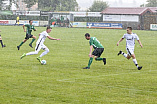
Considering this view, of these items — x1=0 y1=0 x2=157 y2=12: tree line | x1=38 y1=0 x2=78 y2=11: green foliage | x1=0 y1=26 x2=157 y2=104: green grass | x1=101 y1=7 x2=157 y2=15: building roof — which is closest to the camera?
x1=0 y1=26 x2=157 y2=104: green grass

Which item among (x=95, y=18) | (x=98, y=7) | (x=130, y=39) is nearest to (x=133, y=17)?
(x=95, y=18)

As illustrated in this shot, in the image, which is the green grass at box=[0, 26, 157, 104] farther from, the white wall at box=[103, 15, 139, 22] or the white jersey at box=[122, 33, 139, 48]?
the white wall at box=[103, 15, 139, 22]

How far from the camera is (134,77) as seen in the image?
47.3 ft

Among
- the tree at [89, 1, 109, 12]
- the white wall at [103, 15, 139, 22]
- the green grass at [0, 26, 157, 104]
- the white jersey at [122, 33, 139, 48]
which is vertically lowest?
the green grass at [0, 26, 157, 104]

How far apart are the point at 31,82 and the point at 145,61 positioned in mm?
9112

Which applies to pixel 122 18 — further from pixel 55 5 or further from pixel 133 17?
pixel 55 5

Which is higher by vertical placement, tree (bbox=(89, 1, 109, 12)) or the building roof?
tree (bbox=(89, 1, 109, 12))

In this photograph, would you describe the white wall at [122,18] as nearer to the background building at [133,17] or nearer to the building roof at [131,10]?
the background building at [133,17]

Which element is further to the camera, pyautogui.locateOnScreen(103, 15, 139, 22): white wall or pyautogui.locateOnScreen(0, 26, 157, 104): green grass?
pyautogui.locateOnScreen(103, 15, 139, 22): white wall

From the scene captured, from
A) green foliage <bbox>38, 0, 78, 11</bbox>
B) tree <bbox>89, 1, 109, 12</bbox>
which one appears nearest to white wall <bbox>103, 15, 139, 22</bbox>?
tree <bbox>89, 1, 109, 12</bbox>

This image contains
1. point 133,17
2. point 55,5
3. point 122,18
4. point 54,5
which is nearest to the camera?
point 133,17

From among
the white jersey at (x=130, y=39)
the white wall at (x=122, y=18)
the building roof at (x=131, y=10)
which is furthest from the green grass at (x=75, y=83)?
the building roof at (x=131, y=10)

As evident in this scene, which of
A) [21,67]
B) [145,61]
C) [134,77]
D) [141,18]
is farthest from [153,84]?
[141,18]

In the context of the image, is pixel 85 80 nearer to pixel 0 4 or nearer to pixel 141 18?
pixel 141 18
